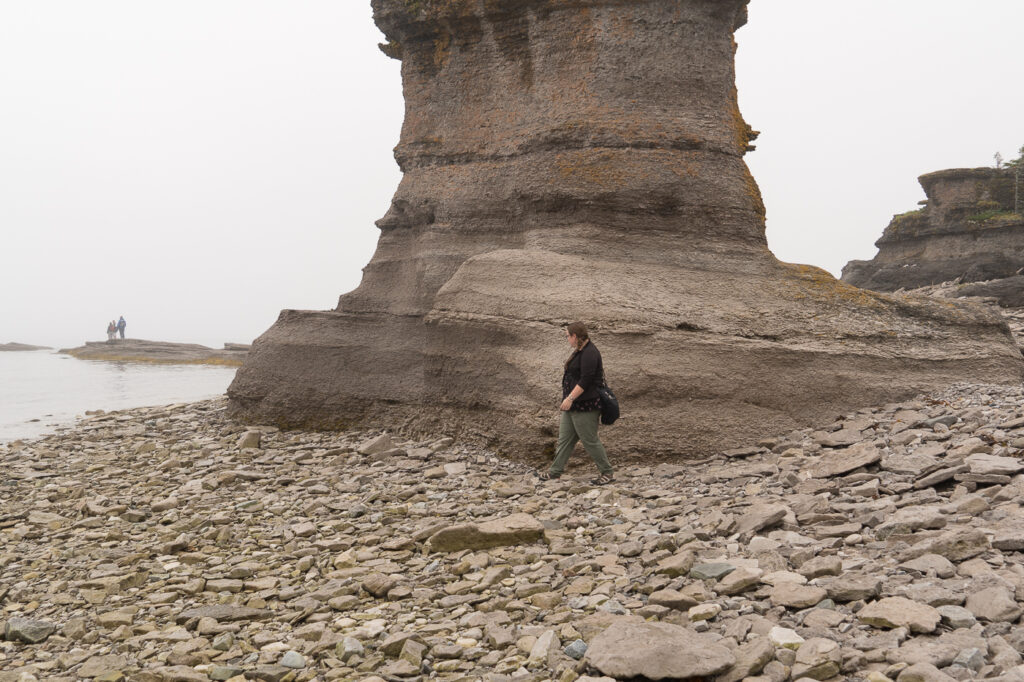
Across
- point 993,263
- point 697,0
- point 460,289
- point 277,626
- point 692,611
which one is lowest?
point 277,626

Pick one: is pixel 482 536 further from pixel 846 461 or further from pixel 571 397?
pixel 846 461

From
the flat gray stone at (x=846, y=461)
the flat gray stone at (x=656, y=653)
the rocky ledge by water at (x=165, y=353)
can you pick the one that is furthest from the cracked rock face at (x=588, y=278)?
the rocky ledge by water at (x=165, y=353)

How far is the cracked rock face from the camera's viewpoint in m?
10.2

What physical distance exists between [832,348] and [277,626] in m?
7.87

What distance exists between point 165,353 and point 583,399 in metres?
45.5

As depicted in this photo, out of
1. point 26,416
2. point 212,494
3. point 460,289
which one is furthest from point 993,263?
point 26,416

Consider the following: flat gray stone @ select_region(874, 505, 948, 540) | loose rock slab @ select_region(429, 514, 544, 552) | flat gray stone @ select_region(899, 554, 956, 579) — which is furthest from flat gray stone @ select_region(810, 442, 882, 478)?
loose rock slab @ select_region(429, 514, 544, 552)

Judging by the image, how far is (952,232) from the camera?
36094 millimetres

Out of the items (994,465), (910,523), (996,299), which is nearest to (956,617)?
(910,523)

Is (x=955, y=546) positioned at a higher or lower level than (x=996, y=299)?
lower

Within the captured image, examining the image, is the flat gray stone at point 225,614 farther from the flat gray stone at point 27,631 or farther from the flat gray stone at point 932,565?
the flat gray stone at point 932,565

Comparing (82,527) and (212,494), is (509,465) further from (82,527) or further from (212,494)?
(82,527)

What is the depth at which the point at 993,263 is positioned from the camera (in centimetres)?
3228

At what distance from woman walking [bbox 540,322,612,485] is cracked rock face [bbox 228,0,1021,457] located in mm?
623
